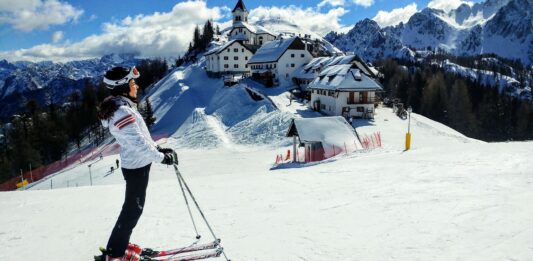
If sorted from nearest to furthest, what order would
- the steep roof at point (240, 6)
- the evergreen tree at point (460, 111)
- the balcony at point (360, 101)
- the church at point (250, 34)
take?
the balcony at point (360, 101)
the evergreen tree at point (460, 111)
the church at point (250, 34)
the steep roof at point (240, 6)

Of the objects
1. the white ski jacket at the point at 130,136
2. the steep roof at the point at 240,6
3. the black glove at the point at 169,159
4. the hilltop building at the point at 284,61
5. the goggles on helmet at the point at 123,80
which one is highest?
the steep roof at the point at 240,6

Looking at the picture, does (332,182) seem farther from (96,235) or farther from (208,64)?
(208,64)

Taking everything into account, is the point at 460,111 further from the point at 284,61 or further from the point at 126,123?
the point at 126,123

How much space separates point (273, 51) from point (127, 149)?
69.5 metres

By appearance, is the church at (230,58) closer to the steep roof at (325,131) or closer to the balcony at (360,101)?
the balcony at (360,101)

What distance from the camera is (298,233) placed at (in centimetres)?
667

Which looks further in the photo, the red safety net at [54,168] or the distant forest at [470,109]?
the distant forest at [470,109]

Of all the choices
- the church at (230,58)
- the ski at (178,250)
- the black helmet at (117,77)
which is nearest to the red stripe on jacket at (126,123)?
the black helmet at (117,77)

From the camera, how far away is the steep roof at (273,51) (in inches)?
2744

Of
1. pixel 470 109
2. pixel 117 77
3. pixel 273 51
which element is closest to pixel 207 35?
pixel 273 51

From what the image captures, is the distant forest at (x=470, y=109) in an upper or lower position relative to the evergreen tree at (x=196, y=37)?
lower

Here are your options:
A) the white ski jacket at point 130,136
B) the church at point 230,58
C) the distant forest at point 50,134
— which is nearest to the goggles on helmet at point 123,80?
the white ski jacket at point 130,136

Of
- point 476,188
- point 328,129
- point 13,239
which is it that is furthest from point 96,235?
point 328,129

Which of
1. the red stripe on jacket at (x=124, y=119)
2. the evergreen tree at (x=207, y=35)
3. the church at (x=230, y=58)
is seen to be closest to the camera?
the red stripe on jacket at (x=124, y=119)
